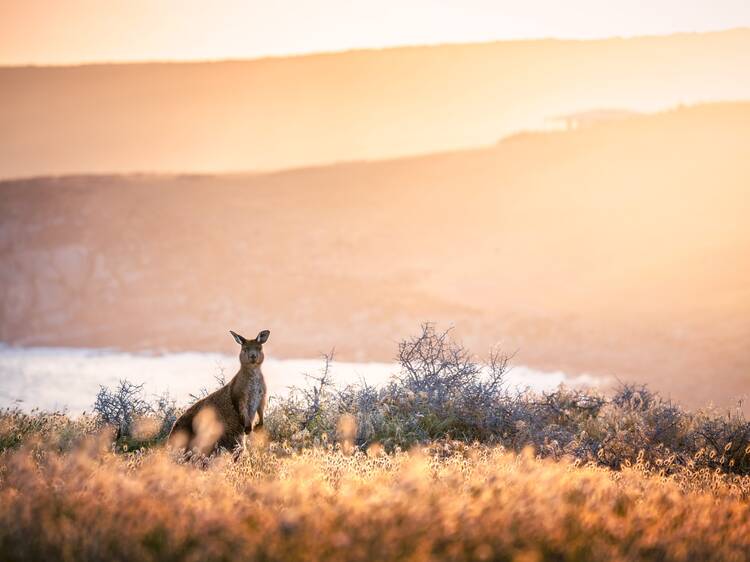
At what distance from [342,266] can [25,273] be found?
2633 centimetres

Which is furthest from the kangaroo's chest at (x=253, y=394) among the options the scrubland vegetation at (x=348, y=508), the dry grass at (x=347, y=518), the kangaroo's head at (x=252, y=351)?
the dry grass at (x=347, y=518)

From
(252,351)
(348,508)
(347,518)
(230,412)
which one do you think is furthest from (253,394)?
(347,518)

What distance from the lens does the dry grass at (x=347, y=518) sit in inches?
248

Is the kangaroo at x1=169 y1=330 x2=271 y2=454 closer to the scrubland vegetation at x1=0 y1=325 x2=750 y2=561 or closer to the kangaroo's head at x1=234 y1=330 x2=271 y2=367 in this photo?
the kangaroo's head at x1=234 y1=330 x2=271 y2=367

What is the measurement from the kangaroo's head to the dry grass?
8.76 feet

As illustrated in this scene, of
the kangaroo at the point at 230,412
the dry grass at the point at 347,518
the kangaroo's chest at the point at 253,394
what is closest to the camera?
the dry grass at the point at 347,518

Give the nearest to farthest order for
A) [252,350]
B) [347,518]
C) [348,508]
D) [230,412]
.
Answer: [347,518], [348,508], [230,412], [252,350]

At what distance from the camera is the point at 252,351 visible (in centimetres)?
1127

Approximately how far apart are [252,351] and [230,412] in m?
0.71

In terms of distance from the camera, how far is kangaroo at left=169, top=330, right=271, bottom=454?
10.8 metres

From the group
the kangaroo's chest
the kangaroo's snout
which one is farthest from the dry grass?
the kangaroo's snout

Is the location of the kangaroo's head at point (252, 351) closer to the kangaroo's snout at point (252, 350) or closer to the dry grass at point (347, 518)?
the kangaroo's snout at point (252, 350)

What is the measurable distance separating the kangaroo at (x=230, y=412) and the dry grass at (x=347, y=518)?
2.13 metres

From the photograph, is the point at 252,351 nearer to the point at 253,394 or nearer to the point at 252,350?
the point at 252,350
